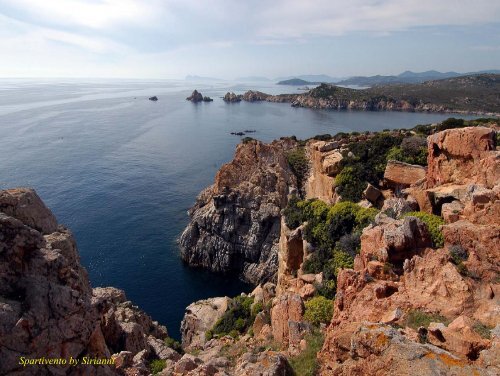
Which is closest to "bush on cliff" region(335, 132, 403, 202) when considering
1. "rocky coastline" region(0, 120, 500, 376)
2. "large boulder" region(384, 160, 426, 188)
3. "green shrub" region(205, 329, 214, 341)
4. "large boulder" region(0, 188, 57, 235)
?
"rocky coastline" region(0, 120, 500, 376)

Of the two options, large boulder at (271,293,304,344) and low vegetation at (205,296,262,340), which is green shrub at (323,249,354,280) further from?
low vegetation at (205,296,262,340)

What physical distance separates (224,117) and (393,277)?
182694 millimetres

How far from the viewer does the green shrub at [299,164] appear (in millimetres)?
68000

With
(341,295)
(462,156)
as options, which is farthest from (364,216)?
(341,295)

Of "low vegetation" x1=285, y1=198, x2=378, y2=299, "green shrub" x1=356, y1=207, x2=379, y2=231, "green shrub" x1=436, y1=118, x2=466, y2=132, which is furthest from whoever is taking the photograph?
"green shrub" x1=436, y1=118, x2=466, y2=132

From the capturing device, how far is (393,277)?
16.2m

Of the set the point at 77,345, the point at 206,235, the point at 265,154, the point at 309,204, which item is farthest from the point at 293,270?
the point at 265,154

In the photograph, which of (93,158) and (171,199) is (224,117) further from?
(171,199)

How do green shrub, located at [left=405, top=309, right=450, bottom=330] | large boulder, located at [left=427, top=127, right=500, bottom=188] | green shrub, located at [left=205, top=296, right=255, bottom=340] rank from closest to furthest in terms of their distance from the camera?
green shrub, located at [left=405, top=309, right=450, bottom=330]
large boulder, located at [left=427, top=127, right=500, bottom=188]
green shrub, located at [left=205, top=296, right=255, bottom=340]

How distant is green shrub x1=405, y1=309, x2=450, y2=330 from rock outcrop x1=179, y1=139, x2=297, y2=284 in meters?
43.3

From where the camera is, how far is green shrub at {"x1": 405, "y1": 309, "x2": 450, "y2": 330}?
13.0 metres

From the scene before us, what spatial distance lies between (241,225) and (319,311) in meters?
41.7

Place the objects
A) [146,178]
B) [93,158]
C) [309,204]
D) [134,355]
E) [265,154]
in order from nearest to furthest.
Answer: [134,355] → [309,204] → [265,154] → [146,178] → [93,158]

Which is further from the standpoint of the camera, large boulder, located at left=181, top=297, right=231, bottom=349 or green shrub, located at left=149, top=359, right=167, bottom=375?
large boulder, located at left=181, top=297, right=231, bottom=349
